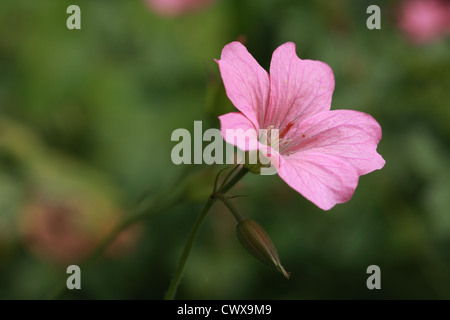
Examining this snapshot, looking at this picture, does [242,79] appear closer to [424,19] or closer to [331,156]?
[331,156]

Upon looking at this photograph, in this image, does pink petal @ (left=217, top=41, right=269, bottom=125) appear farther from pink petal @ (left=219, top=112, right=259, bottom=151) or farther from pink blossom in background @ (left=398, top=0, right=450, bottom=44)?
pink blossom in background @ (left=398, top=0, right=450, bottom=44)

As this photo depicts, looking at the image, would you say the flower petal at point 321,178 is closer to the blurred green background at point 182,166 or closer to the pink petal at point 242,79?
the pink petal at point 242,79

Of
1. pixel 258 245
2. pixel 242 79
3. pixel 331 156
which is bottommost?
pixel 258 245

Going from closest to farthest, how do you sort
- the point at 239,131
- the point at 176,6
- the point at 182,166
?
the point at 239,131, the point at 182,166, the point at 176,6

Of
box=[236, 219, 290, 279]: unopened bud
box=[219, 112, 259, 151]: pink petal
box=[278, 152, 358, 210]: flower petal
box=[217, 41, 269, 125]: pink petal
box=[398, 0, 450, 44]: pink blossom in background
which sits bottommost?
box=[236, 219, 290, 279]: unopened bud

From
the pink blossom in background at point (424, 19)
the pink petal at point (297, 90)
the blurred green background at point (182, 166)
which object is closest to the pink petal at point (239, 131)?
the pink petal at point (297, 90)

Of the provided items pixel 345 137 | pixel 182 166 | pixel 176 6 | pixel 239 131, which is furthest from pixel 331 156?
pixel 176 6

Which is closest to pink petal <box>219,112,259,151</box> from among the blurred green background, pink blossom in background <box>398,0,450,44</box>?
the blurred green background
